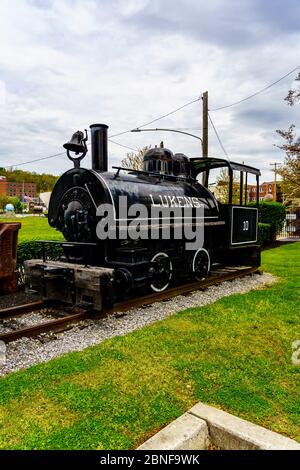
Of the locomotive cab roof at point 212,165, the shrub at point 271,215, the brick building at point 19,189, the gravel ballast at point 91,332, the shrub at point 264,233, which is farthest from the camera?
the brick building at point 19,189

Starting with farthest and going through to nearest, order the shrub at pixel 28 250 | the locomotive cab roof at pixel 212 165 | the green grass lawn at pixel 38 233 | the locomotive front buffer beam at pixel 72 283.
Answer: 1. the green grass lawn at pixel 38 233
2. the locomotive cab roof at pixel 212 165
3. the shrub at pixel 28 250
4. the locomotive front buffer beam at pixel 72 283

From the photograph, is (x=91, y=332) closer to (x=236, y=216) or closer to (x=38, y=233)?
(x=236, y=216)

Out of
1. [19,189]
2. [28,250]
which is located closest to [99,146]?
[28,250]

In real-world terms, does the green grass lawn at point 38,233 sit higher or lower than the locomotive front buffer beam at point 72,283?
higher

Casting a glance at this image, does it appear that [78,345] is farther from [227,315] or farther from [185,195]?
[185,195]

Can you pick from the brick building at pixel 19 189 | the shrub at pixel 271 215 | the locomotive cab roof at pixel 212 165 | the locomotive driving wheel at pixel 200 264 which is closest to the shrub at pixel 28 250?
the locomotive driving wheel at pixel 200 264

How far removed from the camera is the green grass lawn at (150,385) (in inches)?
115

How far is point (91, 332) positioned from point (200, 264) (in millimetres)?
4126

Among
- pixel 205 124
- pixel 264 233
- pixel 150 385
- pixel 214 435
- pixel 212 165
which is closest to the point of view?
pixel 214 435

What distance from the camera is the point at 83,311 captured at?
6.16m

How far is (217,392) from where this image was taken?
137 inches

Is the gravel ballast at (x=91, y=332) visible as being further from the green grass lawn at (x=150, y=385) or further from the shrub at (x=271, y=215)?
the shrub at (x=271, y=215)

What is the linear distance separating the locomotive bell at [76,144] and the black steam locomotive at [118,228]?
2 cm
